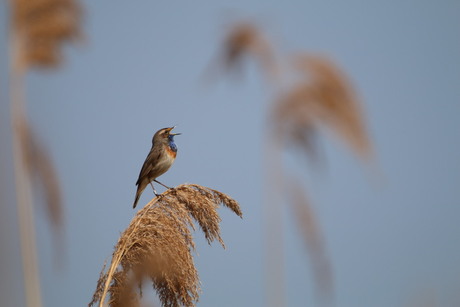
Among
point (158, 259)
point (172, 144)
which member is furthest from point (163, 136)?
point (158, 259)

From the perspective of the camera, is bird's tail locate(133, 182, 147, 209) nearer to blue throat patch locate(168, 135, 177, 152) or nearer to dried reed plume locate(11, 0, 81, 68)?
blue throat patch locate(168, 135, 177, 152)

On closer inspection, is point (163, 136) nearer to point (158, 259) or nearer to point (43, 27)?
point (43, 27)

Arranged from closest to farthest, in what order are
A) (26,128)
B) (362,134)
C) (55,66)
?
(362,134), (26,128), (55,66)

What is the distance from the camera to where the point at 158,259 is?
12.9 feet

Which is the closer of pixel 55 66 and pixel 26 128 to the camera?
pixel 26 128

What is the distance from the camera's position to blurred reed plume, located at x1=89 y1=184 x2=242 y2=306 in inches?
152

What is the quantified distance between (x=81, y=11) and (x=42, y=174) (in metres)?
2.27

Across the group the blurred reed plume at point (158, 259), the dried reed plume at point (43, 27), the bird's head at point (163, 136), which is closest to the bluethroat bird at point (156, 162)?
the bird's head at point (163, 136)

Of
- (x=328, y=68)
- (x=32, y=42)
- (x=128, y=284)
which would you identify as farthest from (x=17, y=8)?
(x=328, y=68)

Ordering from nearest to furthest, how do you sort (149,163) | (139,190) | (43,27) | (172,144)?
(43,27) < (149,163) < (139,190) < (172,144)

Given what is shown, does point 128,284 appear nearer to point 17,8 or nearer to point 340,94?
point 340,94

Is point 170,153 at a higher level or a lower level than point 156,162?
higher

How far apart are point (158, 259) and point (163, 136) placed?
464cm

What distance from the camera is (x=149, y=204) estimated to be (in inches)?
169
